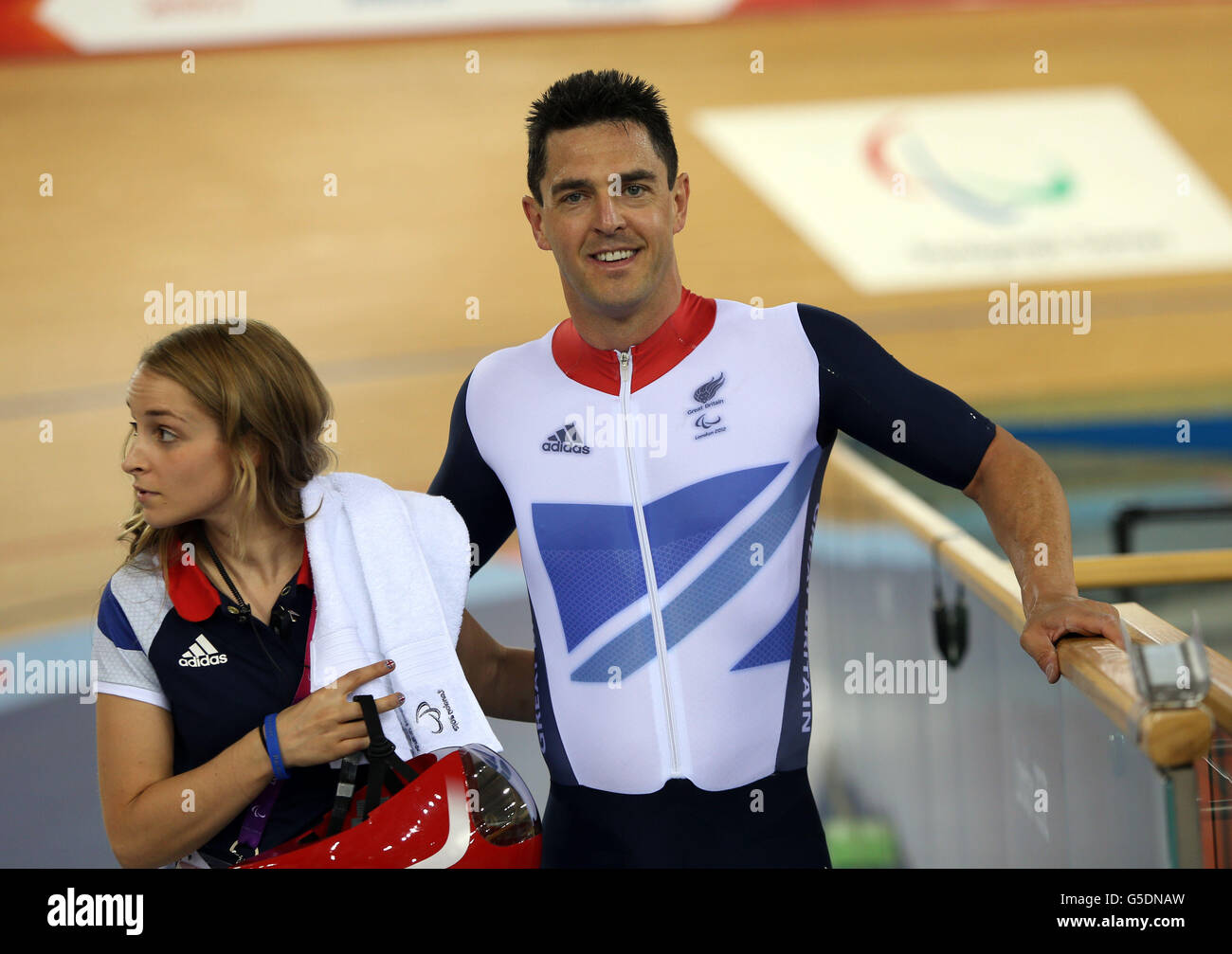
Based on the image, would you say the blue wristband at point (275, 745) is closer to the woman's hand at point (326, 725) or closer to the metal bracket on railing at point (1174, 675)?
the woman's hand at point (326, 725)

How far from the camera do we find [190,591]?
1164 millimetres

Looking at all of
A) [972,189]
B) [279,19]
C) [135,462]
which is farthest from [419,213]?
[135,462]

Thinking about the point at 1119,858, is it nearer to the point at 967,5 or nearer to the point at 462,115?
the point at 462,115

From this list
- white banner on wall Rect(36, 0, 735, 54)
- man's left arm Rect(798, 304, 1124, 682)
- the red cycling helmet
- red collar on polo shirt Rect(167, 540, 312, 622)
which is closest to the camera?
the red cycling helmet

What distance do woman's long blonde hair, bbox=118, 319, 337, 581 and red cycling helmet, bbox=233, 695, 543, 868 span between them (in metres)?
0.25

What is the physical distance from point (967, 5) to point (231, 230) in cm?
573

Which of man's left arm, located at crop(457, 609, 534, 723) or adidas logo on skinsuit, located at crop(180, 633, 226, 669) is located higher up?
adidas logo on skinsuit, located at crop(180, 633, 226, 669)

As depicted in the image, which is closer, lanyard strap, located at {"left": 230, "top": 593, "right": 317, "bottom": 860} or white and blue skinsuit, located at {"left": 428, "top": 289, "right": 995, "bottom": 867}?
lanyard strap, located at {"left": 230, "top": 593, "right": 317, "bottom": 860}

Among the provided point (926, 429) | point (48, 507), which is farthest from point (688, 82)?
point (926, 429)

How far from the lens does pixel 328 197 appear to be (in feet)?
26.9

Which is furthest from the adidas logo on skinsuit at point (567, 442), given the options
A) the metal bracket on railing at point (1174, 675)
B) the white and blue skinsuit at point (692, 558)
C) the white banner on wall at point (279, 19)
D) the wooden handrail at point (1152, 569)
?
the white banner on wall at point (279, 19)

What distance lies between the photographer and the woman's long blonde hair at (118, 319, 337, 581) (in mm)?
1163

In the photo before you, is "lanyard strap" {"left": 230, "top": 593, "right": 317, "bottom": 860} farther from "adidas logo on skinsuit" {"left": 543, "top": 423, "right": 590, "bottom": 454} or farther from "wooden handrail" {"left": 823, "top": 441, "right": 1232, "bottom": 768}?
"wooden handrail" {"left": 823, "top": 441, "right": 1232, "bottom": 768}

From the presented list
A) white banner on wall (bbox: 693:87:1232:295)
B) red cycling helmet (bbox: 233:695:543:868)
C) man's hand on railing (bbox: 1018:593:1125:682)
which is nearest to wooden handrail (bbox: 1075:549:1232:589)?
man's hand on railing (bbox: 1018:593:1125:682)
